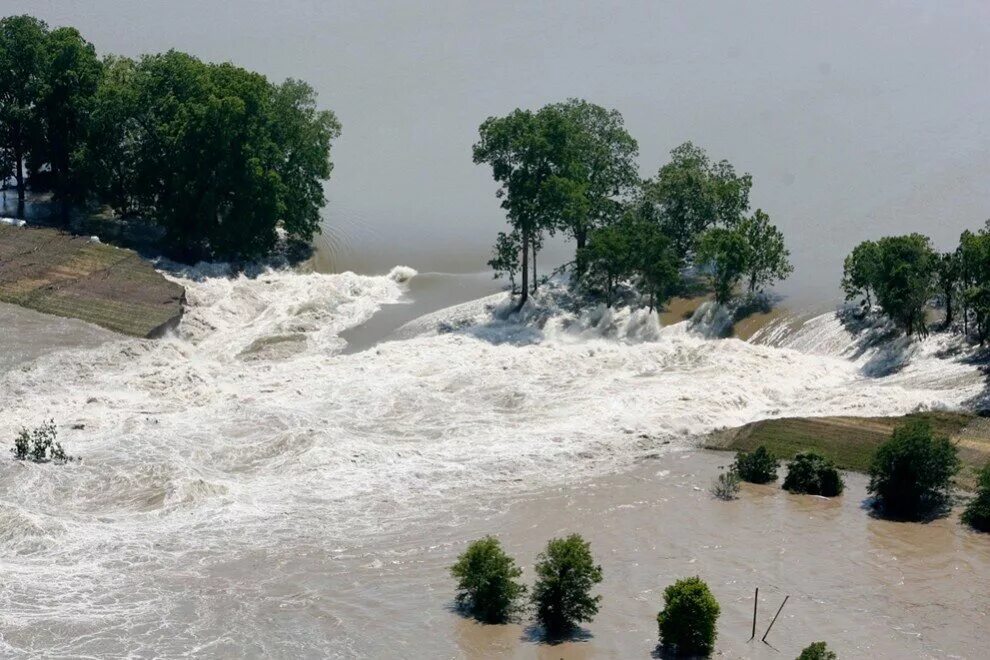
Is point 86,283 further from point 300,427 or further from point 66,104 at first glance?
point 300,427

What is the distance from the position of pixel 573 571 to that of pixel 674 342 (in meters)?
20.7

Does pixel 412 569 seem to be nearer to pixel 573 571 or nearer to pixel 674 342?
pixel 573 571

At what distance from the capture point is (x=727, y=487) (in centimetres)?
3544

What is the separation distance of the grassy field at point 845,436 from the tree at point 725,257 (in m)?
9.46

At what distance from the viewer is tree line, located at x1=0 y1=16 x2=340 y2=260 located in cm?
5488

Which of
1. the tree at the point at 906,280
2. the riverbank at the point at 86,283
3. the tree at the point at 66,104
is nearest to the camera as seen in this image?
the tree at the point at 906,280

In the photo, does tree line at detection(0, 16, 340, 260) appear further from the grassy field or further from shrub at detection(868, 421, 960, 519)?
shrub at detection(868, 421, 960, 519)

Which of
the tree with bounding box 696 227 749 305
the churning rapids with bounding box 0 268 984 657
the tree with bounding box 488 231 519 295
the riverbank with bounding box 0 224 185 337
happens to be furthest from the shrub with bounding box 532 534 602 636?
the tree with bounding box 488 231 519 295

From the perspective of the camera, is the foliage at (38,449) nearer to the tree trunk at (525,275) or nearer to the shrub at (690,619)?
the shrub at (690,619)

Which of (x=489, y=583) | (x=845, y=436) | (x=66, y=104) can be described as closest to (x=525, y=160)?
(x=845, y=436)

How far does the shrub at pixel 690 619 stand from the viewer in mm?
25891

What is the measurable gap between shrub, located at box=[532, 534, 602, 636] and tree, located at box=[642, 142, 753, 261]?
27.5 meters

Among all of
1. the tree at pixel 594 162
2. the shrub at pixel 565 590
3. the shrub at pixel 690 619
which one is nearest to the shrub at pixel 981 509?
the shrub at pixel 690 619

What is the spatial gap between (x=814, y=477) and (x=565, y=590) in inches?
431
